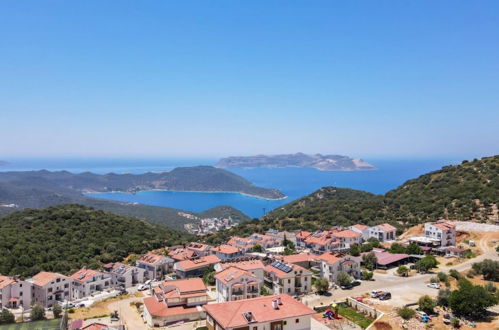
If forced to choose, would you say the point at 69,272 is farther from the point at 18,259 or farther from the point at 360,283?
the point at 360,283

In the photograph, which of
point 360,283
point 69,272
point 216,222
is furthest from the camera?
point 216,222

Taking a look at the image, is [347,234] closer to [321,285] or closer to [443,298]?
[321,285]

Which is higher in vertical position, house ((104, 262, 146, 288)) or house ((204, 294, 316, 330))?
house ((204, 294, 316, 330))

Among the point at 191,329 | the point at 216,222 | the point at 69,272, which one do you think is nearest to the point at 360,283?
the point at 191,329

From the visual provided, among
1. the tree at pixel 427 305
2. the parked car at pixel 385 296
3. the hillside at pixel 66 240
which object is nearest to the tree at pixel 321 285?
the parked car at pixel 385 296

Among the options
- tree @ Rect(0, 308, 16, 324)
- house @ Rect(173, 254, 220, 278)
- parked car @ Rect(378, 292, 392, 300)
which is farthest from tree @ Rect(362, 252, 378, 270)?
tree @ Rect(0, 308, 16, 324)

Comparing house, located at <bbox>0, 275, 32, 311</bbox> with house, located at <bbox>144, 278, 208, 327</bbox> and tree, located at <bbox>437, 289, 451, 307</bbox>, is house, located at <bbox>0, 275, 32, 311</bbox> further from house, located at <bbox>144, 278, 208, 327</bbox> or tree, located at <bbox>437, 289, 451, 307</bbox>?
tree, located at <bbox>437, 289, 451, 307</bbox>

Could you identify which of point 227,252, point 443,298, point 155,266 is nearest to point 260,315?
point 443,298
